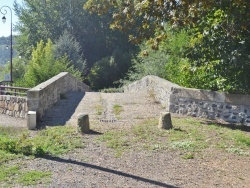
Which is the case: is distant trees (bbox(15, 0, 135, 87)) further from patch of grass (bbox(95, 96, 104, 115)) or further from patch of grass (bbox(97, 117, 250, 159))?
patch of grass (bbox(97, 117, 250, 159))

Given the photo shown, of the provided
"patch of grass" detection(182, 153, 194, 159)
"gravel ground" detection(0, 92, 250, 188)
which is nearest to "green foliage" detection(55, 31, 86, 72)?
"gravel ground" detection(0, 92, 250, 188)

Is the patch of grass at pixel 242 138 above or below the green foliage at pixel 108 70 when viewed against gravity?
below

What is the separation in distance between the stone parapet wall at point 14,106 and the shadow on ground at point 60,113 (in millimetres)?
664

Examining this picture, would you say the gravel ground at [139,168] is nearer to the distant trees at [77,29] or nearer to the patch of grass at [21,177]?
the patch of grass at [21,177]

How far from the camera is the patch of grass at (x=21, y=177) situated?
5168 millimetres

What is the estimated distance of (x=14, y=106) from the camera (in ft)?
35.8

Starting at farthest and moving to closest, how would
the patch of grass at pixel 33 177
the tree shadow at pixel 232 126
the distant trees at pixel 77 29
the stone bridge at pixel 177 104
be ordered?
the distant trees at pixel 77 29
the stone bridge at pixel 177 104
the tree shadow at pixel 232 126
the patch of grass at pixel 33 177

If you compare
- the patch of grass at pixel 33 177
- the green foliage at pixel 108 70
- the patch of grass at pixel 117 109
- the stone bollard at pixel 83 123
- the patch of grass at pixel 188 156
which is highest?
the green foliage at pixel 108 70

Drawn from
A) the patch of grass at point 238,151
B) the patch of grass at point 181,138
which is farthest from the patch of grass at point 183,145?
the patch of grass at point 238,151

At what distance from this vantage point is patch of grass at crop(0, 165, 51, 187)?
517cm

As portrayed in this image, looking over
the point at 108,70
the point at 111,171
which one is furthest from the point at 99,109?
the point at 108,70

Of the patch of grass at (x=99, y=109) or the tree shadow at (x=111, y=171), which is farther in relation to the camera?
the patch of grass at (x=99, y=109)

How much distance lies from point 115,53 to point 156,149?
3571 centimetres

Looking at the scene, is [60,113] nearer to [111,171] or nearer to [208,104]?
[208,104]
